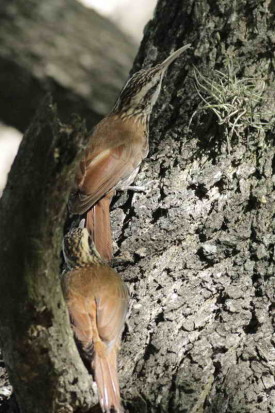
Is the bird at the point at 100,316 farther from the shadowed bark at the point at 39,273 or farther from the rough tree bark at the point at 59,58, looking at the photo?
the rough tree bark at the point at 59,58

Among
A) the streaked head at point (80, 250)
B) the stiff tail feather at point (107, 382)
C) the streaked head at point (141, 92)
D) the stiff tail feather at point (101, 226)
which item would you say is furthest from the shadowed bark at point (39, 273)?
the streaked head at point (141, 92)

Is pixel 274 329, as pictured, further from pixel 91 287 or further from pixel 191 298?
pixel 91 287

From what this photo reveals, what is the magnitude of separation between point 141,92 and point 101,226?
1.51 m

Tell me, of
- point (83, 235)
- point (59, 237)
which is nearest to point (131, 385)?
point (59, 237)

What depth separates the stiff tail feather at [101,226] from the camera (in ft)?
17.1

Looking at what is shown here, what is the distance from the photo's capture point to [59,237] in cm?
364

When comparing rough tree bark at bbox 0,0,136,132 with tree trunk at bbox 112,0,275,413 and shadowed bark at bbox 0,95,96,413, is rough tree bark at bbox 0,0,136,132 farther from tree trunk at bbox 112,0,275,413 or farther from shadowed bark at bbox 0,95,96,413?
shadowed bark at bbox 0,95,96,413

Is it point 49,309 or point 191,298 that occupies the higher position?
point 191,298

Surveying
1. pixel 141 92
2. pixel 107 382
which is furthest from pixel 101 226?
pixel 141 92

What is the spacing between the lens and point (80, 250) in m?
5.55

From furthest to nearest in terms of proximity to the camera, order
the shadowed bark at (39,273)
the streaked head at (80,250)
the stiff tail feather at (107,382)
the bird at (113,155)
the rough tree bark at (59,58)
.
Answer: the rough tree bark at (59,58), the bird at (113,155), the streaked head at (80,250), the stiff tail feather at (107,382), the shadowed bark at (39,273)

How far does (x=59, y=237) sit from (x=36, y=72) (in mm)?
5062

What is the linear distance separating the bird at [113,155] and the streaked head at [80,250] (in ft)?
Result: 0.21

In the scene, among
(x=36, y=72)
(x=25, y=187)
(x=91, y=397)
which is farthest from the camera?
(x=36, y=72)
